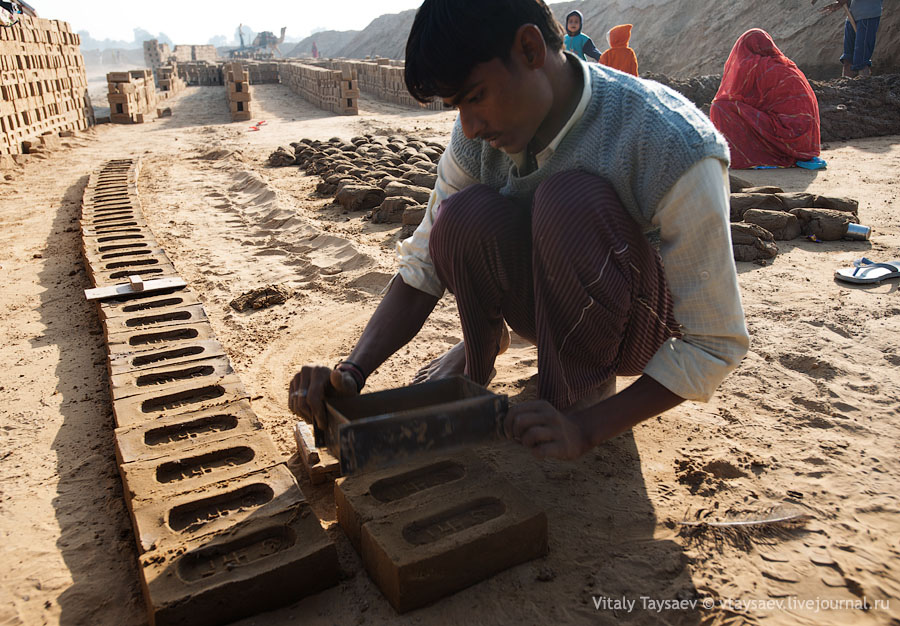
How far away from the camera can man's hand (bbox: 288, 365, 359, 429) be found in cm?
171

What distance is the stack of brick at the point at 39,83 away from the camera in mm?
9312

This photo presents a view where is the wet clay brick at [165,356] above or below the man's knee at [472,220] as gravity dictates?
below

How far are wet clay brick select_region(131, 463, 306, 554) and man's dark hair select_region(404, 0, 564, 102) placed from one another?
113 centimetres

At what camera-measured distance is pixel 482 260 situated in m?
1.88

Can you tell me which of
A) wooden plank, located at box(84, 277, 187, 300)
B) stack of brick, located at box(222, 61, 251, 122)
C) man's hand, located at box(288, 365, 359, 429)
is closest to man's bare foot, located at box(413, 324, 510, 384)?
man's hand, located at box(288, 365, 359, 429)

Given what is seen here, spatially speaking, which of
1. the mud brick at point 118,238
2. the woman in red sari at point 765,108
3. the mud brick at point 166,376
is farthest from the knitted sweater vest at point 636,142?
the woman in red sari at point 765,108

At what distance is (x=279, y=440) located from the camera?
7.49 ft

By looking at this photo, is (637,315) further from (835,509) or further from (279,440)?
(279,440)

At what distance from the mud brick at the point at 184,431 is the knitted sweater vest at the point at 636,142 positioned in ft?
3.95

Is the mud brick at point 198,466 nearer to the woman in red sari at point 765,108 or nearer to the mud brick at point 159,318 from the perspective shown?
the mud brick at point 159,318

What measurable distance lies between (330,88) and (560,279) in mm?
15168

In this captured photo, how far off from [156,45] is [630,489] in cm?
4995

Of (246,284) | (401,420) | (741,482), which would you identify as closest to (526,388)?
(741,482)

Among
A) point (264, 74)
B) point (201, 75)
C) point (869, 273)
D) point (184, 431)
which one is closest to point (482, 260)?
point (184, 431)
